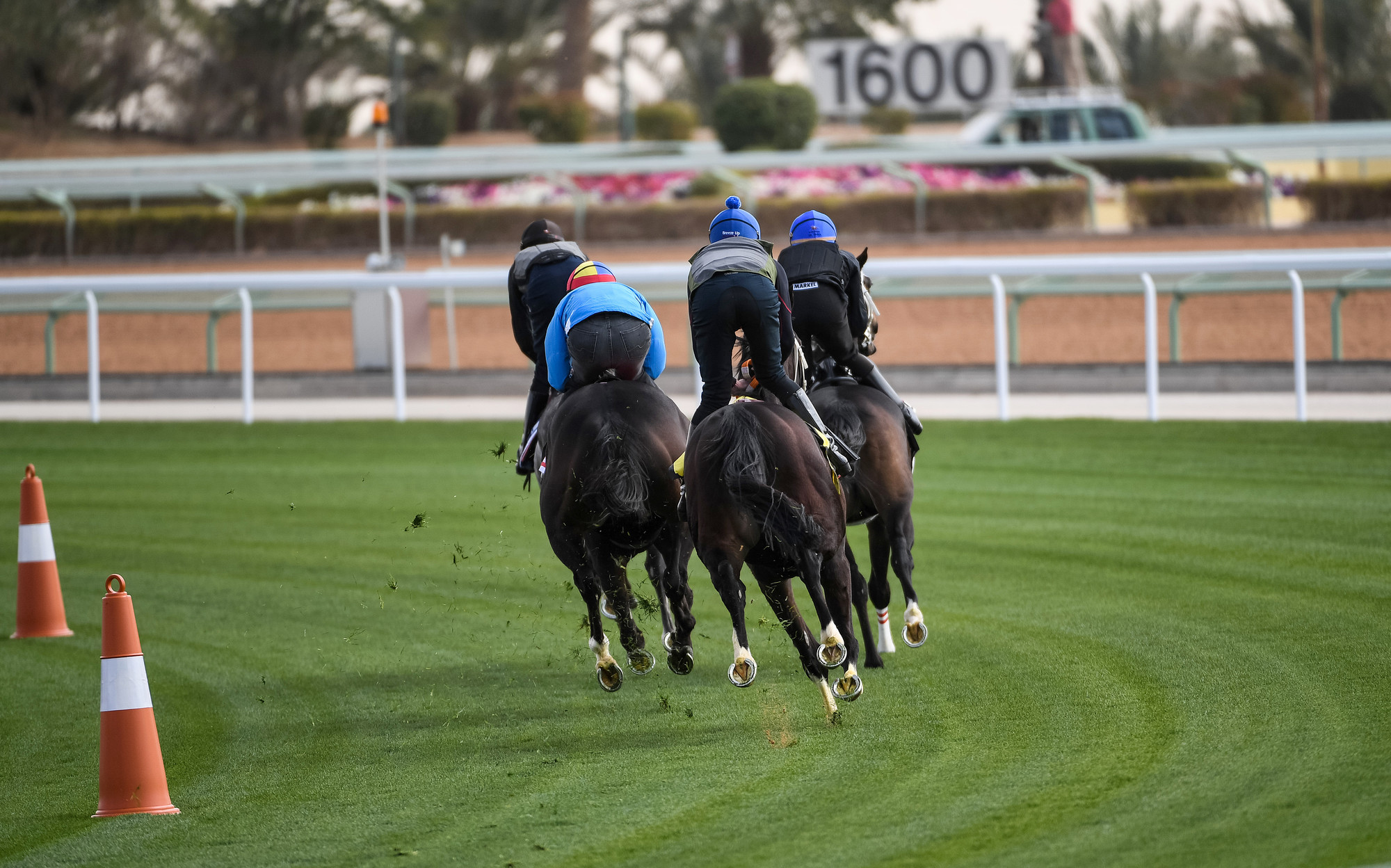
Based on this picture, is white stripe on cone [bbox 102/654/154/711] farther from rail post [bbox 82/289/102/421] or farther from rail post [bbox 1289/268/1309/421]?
rail post [bbox 82/289/102/421]

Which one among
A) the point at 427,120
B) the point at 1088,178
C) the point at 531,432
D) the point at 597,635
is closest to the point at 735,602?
the point at 597,635

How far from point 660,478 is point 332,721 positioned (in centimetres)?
153

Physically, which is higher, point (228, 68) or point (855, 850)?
point (228, 68)

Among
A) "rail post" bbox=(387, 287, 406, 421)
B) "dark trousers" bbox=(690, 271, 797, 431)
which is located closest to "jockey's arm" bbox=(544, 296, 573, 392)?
"dark trousers" bbox=(690, 271, 797, 431)

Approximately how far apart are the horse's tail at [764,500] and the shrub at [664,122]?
26325 millimetres

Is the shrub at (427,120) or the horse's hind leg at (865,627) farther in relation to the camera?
the shrub at (427,120)

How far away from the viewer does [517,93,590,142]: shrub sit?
32219 millimetres

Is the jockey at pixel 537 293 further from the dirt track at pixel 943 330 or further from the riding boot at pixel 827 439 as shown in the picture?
the dirt track at pixel 943 330

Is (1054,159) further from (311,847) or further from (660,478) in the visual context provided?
(311,847)

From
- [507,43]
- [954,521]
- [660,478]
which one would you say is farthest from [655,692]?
[507,43]

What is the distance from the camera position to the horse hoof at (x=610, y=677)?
21.8 feet

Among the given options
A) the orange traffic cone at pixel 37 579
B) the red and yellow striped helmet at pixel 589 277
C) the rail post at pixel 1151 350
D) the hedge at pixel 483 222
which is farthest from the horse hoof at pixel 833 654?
the hedge at pixel 483 222

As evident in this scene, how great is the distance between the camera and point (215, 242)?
74.7 feet

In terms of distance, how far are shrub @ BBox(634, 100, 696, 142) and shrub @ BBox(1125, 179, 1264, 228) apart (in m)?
12.5
